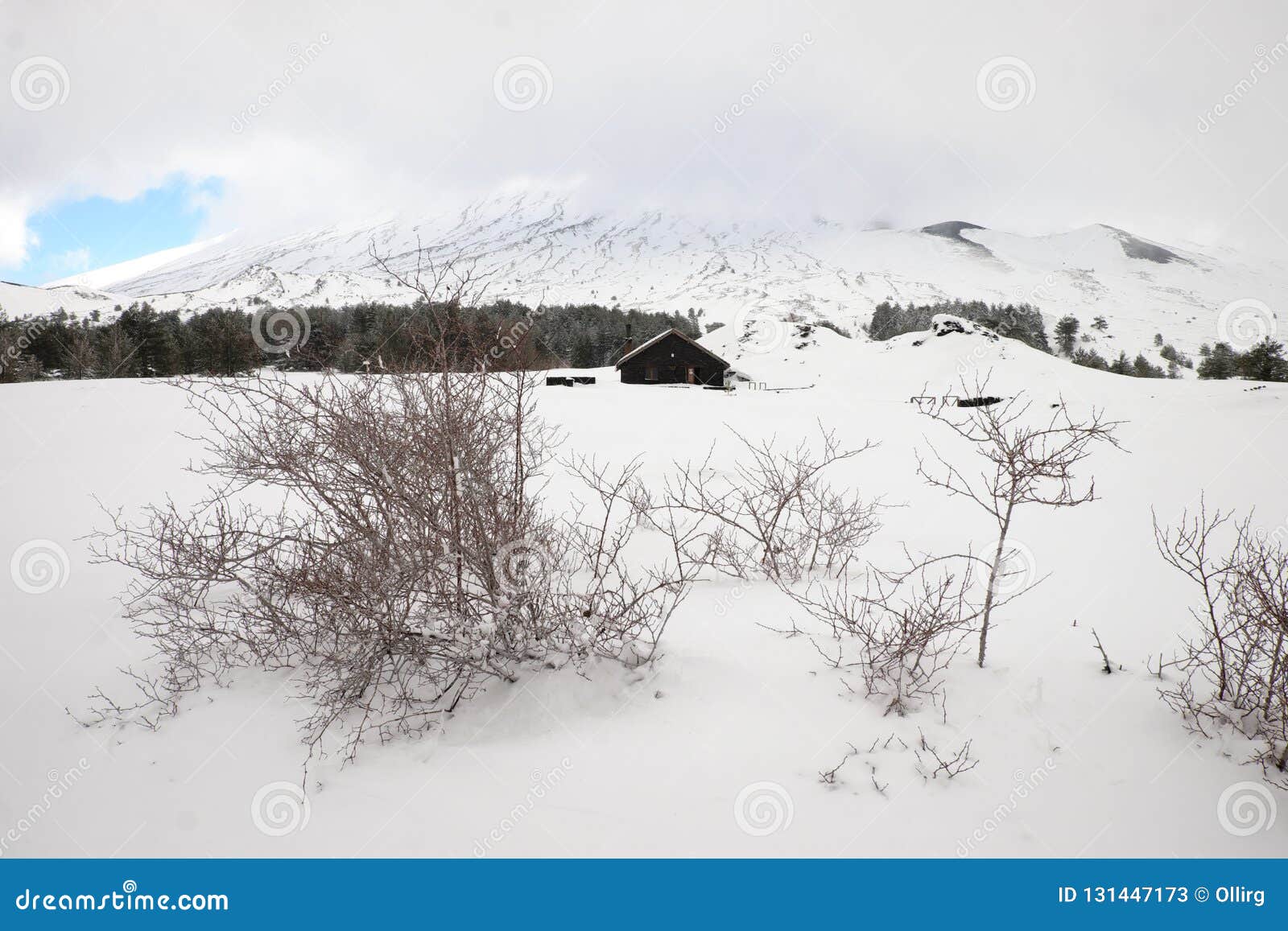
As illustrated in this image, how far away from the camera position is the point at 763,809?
3197 mm

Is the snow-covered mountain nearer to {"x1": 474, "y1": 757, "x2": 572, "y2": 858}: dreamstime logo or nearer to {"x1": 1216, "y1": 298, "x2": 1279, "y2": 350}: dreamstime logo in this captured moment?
{"x1": 1216, "y1": 298, "x2": 1279, "y2": 350}: dreamstime logo

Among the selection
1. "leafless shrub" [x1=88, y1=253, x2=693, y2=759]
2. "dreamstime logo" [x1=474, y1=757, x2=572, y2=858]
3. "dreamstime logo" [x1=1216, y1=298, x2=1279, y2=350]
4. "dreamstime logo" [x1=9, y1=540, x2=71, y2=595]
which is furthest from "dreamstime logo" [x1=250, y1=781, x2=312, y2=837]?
"dreamstime logo" [x1=1216, y1=298, x2=1279, y2=350]

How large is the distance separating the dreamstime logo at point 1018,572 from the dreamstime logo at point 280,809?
211 inches

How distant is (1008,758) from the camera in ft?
11.2

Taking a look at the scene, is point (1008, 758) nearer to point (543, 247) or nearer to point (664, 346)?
point (664, 346)

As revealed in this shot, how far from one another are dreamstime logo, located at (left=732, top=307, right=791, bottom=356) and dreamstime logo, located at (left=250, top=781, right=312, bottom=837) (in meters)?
43.0

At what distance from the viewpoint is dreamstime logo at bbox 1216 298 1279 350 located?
1545 centimetres

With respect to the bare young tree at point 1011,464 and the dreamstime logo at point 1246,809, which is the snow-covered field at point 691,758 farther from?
the bare young tree at point 1011,464

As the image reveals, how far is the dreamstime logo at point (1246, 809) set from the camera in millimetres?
2982

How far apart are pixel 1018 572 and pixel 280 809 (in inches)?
226

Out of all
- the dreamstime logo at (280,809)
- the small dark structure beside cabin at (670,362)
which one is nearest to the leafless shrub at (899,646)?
the dreamstime logo at (280,809)

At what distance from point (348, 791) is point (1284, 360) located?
36.7 meters

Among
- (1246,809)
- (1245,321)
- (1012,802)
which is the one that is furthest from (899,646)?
(1245,321)

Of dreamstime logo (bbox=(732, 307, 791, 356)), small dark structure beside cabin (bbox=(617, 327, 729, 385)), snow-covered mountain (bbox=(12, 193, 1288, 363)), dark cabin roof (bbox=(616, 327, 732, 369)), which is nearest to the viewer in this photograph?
dark cabin roof (bbox=(616, 327, 732, 369))
